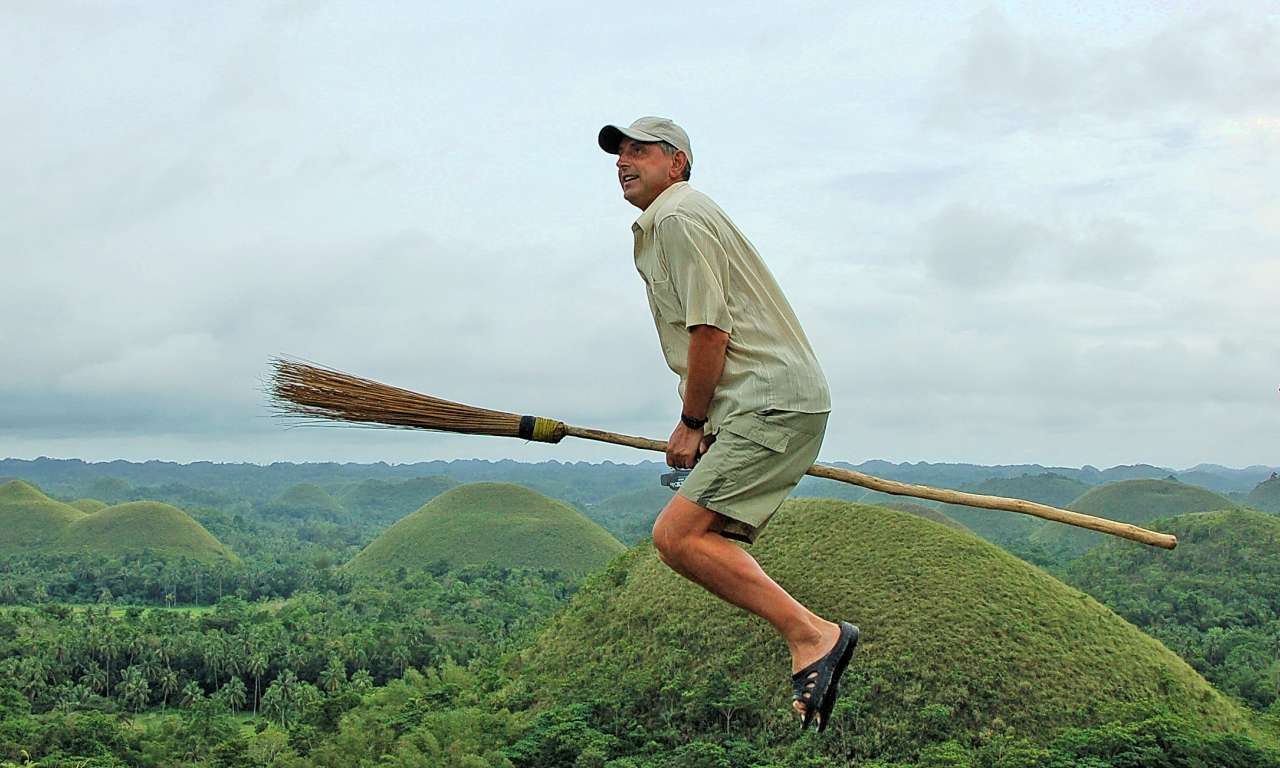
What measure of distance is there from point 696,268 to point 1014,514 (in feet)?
172

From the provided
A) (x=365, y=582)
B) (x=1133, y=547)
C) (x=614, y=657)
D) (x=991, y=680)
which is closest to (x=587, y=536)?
(x=365, y=582)

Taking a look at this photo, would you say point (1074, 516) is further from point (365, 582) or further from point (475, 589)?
point (365, 582)

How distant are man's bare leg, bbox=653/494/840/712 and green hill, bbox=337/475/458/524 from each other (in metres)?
117

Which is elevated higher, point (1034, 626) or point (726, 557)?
point (726, 557)

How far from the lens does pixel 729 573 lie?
2.91 meters

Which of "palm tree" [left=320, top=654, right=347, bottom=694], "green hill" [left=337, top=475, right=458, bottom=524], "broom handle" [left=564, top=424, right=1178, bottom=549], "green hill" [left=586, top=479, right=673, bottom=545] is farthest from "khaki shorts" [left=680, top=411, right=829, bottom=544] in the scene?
"green hill" [left=337, top=475, right=458, bottom=524]

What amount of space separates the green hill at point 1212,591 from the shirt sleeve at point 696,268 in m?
25.6

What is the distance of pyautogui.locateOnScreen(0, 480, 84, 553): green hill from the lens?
229 ft

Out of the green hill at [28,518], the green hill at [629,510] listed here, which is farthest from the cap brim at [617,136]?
the green hill at [629,510]

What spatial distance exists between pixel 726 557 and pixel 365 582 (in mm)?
→ 51048

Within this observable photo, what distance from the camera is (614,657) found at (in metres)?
22.1

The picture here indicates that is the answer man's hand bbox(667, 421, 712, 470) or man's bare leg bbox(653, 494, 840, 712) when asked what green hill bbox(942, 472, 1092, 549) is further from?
man's hand bbox(667, 421, 712, 470)

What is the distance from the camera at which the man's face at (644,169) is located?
2.98 metres

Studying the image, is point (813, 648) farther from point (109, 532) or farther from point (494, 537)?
point (109, 532)
